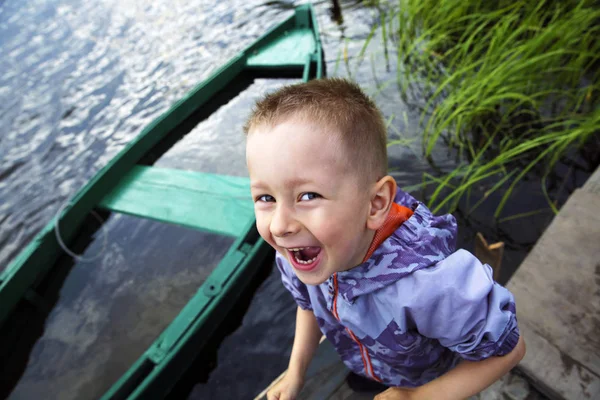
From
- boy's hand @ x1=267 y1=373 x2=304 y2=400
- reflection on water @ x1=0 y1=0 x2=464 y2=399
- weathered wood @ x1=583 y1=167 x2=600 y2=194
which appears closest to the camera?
boy's hand @ x1=267 y1=373 x2=304 y2=400

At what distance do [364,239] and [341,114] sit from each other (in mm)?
274

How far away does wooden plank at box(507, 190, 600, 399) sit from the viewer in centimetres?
134

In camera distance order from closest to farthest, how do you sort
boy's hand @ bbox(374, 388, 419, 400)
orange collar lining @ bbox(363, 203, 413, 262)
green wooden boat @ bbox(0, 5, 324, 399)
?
1. orange collar lining @ bbox(363, 203, 413, 262)
2. boy's hand @ bbox(374, 388, 419, 400)
3. green wooden boat @ bbox(0, 5, 324, 399)

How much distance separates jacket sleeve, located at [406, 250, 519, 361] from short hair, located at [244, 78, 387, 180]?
24 cm

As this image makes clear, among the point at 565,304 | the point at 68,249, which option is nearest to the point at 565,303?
the point at 565,304

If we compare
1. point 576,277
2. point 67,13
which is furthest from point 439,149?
point 67,13

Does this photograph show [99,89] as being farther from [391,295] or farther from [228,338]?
[391,295]

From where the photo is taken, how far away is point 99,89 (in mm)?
5453

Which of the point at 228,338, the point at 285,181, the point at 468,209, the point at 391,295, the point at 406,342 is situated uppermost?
the point at 285,181

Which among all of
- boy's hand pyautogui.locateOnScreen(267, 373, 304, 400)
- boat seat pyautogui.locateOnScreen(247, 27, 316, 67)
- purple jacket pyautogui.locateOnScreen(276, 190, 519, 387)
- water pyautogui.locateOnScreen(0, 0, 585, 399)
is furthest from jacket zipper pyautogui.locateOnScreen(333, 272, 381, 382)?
boat seat pyautogui.locateOnScreen(247, 27, 316, 67)

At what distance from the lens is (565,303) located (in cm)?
150

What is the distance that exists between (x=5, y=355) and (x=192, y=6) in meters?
6.71

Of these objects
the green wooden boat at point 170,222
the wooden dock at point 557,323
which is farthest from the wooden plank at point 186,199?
the wooden dock at point 557,323

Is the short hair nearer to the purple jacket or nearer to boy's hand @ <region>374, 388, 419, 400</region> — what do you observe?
the purple jacket
